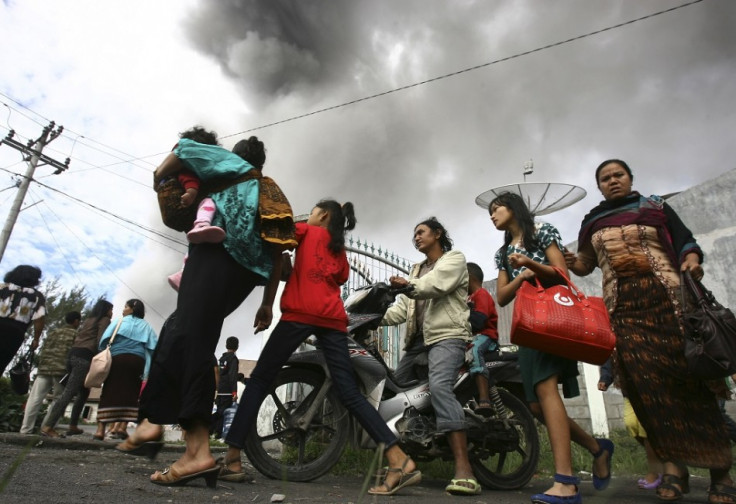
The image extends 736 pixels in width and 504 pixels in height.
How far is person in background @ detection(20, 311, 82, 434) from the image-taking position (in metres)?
5.52

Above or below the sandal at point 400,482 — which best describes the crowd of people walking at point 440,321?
above

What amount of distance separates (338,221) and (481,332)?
1409 mm

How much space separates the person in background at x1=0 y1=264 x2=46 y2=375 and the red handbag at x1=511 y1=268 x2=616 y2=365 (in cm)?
396

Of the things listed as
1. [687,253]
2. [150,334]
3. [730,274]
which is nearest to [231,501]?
[687,253]

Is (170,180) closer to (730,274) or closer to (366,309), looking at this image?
(366,309)

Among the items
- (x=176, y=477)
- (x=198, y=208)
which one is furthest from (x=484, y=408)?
(x=198, y=208)

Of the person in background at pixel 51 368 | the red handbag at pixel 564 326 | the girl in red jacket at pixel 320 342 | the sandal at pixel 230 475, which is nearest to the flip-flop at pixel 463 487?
the girl in red jacket at pixel 320 342

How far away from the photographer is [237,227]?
2475mm

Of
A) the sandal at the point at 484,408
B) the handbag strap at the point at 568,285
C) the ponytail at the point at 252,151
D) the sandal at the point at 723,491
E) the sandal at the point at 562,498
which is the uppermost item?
the ponytail at the point at 252,151

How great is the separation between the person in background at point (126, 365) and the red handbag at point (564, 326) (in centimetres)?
395

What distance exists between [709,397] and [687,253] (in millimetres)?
713

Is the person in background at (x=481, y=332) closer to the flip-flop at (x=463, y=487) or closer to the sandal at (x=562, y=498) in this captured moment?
the flip-flop at (x=463, y=487)

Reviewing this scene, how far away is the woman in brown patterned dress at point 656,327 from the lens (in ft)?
8.05

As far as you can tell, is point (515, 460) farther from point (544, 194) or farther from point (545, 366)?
point (544, 194)
